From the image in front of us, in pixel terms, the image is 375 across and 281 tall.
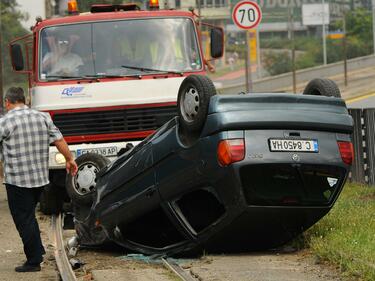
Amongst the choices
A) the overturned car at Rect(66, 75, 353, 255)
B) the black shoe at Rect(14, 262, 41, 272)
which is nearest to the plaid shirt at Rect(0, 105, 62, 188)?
the black shoe at Rect(14, 262, 41, 272)

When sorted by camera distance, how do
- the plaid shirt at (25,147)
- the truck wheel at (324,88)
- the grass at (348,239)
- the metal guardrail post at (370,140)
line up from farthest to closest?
the metal guardrail post at (370,140), the truck wheel at (324,88), the plaid shirt at (25,147), the grass at (348,239)

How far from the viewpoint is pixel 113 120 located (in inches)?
559

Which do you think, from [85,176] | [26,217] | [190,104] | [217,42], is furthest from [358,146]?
[26,217]

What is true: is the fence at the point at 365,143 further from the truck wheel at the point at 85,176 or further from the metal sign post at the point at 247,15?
the truck wheel at the point at 85,176

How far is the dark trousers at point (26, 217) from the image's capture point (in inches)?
371

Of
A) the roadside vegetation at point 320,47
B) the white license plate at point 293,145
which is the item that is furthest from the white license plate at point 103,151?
the roadside vegetation at point 320,47

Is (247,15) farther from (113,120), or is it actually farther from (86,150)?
(86,150)

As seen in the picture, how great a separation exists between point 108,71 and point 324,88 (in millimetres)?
4965

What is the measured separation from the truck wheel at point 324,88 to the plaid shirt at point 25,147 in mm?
2796

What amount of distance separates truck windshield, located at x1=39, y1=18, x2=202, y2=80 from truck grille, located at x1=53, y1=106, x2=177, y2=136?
0.61m

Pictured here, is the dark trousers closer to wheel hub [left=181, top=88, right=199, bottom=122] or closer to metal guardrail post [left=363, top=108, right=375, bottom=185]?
wheel hub [left=181, top=88, right=199, bottom=122]

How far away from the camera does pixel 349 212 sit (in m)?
11.7

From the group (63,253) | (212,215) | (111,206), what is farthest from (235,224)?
(63,253)

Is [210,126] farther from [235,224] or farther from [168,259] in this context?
[168,259]
